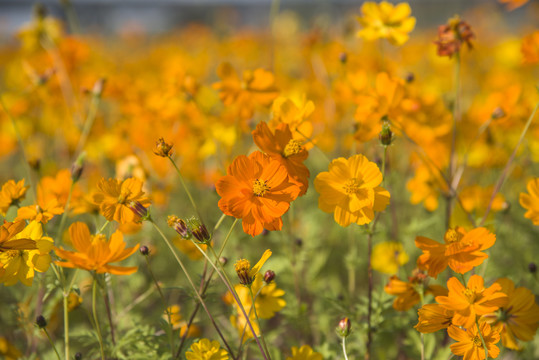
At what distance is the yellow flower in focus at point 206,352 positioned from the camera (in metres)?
0.89

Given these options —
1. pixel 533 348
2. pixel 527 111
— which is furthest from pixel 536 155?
pixel 533 348

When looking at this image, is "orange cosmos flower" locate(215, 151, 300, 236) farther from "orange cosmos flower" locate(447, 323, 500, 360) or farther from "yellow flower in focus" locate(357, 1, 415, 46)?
"yellow flower in focus" locate(357, 1, 415, 46)

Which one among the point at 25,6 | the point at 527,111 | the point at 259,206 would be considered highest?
the point at 25,6

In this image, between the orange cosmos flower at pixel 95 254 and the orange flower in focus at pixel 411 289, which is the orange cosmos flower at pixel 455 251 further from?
the orange cosmos flower at pixel 95 254

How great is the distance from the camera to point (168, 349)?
104cm

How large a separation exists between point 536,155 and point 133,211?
5.56 feet

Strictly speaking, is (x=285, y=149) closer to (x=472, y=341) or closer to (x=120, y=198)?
(x=120, y=198)

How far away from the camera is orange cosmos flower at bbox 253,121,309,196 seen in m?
0.91

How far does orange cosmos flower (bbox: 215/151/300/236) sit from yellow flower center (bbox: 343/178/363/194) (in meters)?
0.14

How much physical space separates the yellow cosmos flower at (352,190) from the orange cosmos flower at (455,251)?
0.42ft

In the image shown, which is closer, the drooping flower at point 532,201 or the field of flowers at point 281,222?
the field of flowers at point 281,222

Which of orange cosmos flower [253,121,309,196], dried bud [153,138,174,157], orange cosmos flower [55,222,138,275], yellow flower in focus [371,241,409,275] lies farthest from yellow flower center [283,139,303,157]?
yellow flower in focus [371,241,409,275]

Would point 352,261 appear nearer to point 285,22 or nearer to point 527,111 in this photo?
point 527,111

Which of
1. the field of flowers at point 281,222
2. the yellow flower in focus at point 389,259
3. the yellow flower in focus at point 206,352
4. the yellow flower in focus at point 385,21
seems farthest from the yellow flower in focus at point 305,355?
the yellow flower in focus at point 385,21
